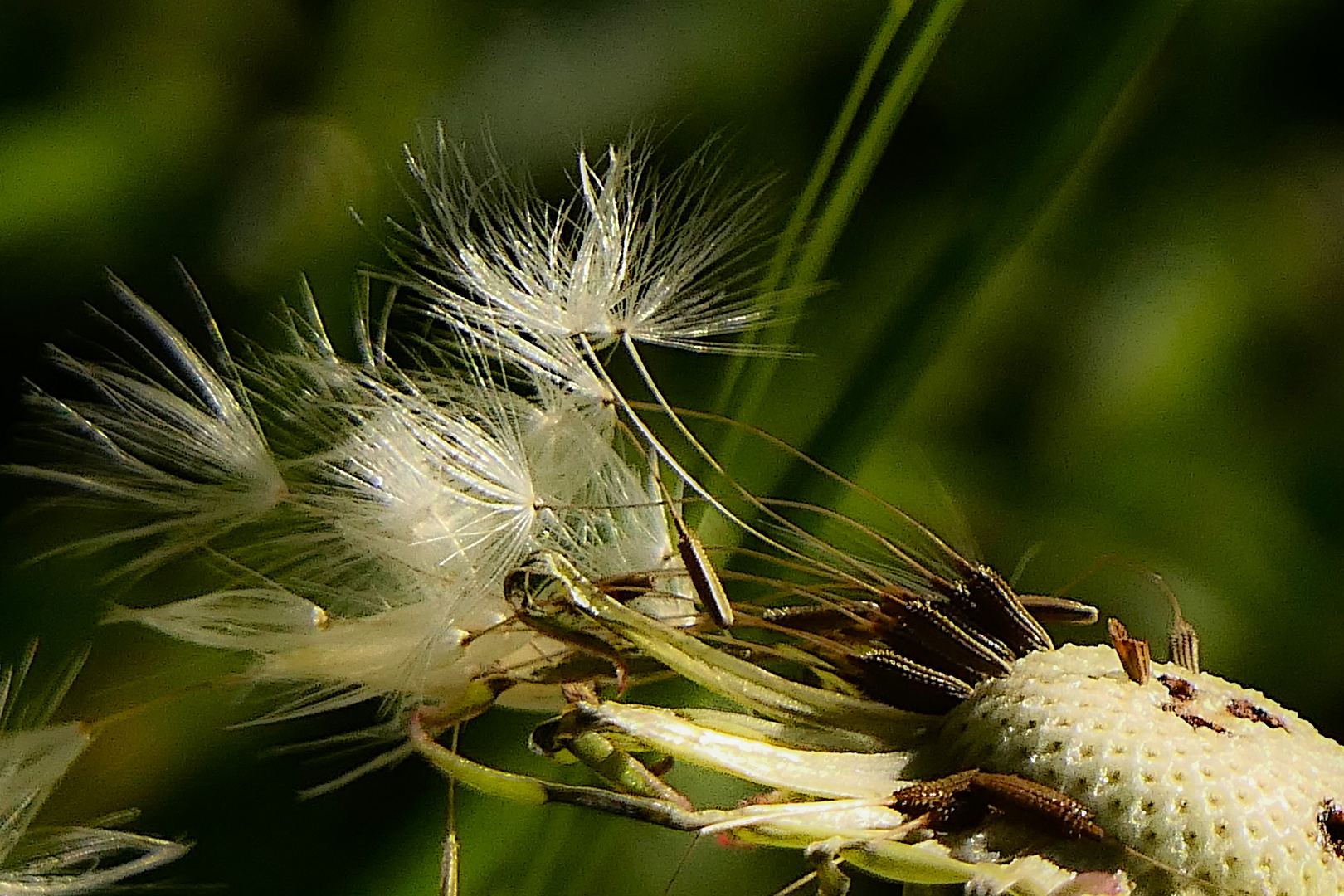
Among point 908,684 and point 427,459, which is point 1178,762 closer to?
point 908,684

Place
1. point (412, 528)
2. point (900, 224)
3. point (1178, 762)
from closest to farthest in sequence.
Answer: point (1178, 762) < point (412, 528) < point (900, 224)

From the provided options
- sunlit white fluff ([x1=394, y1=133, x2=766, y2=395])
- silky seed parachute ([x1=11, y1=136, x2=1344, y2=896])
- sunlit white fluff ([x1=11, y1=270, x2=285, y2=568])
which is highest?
sunlit white fluff ([x1=394, y1=133, x2=766, y2=395])

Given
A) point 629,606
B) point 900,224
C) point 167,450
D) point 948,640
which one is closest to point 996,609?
point 948,640

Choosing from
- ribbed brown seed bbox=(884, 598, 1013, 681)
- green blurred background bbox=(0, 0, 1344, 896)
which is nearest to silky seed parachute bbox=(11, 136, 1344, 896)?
ribbed brown seed bbox=(884, 598, 1013, 681)

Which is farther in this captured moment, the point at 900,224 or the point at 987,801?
the point at 900,224

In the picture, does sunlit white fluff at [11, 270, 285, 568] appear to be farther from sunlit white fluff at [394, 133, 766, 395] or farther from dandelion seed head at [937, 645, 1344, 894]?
dandelion seed head at [937, 645, 1344, 894]

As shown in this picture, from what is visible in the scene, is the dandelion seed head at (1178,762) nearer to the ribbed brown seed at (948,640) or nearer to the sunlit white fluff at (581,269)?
the ribbed brown seed at (948,640)

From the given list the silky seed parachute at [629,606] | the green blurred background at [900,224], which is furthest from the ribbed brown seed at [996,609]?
the green blurred background at [900,224]

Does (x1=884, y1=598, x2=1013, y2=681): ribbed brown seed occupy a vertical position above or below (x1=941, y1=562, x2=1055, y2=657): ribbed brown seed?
below
